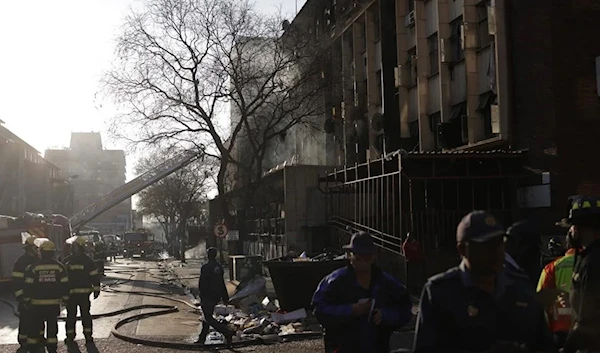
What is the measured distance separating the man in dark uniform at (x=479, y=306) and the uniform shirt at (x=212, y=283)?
33.4 ft

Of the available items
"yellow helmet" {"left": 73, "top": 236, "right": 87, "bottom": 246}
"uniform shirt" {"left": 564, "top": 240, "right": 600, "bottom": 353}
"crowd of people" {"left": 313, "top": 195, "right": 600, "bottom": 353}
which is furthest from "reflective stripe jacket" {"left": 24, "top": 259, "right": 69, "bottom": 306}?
"uniform shirt" {"left": 564, "top": 240, "right": 600, "bottom": 353}

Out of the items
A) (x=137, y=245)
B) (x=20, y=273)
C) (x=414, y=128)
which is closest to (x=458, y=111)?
(x=414, y=128)

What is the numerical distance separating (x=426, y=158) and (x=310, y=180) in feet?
40.2

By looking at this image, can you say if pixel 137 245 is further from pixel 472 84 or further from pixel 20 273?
pixel 20 273

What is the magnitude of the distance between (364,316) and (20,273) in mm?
7275

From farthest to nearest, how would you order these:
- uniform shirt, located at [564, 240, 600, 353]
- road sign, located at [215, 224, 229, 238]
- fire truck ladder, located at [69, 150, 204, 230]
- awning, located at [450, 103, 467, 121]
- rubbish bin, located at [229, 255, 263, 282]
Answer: fire truck ladder, located at [69, 150, 204, 230] < road sign, located at [215, 224, 229, 238] < awning, located at [450, 103, 467, 121] < rubbish bin, located at [229, 255, 263, 282] < uniform shirt, located at [564, 240, 600, 353]

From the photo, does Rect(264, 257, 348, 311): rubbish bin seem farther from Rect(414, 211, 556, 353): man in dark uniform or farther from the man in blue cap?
Rect(414, 211, 556, 353): man in dark uniform

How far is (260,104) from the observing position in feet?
105

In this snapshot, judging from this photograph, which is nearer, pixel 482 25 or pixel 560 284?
pixel 560 284

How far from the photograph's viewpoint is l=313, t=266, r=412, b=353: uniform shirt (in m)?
4.99

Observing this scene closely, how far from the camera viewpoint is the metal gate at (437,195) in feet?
63.9

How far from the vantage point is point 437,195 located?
70.8 feet

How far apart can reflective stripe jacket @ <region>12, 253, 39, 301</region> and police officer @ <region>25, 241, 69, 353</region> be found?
0.22 metres

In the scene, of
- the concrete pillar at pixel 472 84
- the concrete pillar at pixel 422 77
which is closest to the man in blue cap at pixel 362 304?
the concrete pillar at pixel 472 84
